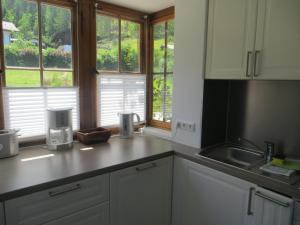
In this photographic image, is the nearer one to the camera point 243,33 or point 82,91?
point 243,33

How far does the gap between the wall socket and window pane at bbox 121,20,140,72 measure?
2.64 ft

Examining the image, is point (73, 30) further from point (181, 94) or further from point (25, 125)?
point (181, 94)

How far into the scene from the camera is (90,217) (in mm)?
1407

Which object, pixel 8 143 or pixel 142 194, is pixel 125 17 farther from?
pixel 142 194

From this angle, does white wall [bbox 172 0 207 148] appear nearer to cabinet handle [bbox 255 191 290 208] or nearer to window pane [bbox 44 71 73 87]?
cabinet handle [bbox 255 191 290 208]

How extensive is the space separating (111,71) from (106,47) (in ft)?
0.74

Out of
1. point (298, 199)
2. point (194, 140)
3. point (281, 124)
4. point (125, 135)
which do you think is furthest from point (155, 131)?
point (298, 199)

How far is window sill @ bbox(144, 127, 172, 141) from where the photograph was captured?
2.19 m

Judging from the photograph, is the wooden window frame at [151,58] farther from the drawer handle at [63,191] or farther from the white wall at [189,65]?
the drawer handle at [63,191]

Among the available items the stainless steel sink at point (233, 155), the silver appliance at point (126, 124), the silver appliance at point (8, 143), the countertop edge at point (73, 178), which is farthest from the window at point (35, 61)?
the stainless steel sink at point (233, 155)

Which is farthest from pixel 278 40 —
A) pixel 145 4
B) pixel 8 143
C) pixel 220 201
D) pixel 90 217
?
pixel 8 143

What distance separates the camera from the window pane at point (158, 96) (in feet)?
8.01

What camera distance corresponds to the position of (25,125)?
1.76 m

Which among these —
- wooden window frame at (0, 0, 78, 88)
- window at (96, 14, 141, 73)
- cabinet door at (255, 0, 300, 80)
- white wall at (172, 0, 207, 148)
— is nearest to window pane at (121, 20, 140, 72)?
window at (96, 14, 141, 73)
